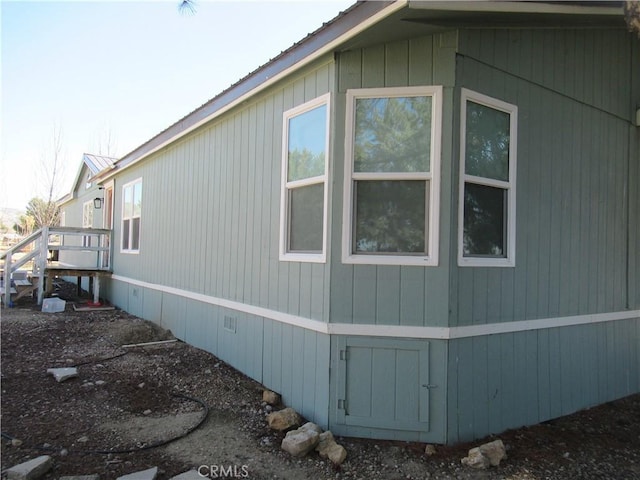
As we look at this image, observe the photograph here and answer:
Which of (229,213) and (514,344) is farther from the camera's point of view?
(229,213)

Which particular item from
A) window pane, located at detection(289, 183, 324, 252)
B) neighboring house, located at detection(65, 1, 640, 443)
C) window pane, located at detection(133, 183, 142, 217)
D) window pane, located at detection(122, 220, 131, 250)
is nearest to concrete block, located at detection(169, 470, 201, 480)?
neighboring house, located at detection(65, 1, 640, 443)

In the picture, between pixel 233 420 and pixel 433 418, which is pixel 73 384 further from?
pixel 433 418

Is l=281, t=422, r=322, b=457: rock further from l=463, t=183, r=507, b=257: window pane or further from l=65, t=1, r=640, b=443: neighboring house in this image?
l=463, t=183, r=507, b=257: window pane

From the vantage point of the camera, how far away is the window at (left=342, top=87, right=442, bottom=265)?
10.7 feet

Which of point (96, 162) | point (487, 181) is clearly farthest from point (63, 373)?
point (96, 162)

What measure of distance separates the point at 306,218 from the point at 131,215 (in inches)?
257

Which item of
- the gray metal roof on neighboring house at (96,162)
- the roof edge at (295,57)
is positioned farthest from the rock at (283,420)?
the gray metal roof on neighboring house at (96,162)

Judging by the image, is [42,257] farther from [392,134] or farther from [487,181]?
[487,181]

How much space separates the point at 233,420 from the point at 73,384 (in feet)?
6.32

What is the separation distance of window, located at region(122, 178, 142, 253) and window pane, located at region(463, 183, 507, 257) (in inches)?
274

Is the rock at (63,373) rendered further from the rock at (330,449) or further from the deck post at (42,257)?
the deck post at (42,257)

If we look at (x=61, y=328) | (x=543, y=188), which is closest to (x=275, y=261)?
(x=543, y=188)

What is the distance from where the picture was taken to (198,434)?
3.35m

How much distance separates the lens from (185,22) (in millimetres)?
3572
